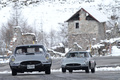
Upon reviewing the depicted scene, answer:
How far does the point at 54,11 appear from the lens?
10425 centimetres

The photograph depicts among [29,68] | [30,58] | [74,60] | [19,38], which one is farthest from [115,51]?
[29,68]

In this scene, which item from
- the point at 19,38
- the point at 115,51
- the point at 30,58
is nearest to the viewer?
the point at 30,58

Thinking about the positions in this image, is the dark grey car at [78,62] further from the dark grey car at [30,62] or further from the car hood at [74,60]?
the dark grey car at [30,62]

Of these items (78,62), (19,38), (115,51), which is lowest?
(115,51)

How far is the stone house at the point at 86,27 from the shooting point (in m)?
76.2

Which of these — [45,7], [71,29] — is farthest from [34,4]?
[71,29]

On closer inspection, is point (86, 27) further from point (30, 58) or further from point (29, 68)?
point (29, 68)

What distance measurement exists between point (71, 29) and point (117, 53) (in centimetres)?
1776

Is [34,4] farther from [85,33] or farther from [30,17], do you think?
[85,33]

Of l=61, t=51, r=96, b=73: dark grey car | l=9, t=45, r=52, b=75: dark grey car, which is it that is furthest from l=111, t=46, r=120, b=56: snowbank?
l=9, t=45, r=52, b=75: dark grey car

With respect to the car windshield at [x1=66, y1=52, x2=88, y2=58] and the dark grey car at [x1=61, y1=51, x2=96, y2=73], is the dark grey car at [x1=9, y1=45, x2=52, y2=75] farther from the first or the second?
the car windshield at [x1=66, y1=52, x2=88, y2=58]

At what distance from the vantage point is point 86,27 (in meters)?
77.4

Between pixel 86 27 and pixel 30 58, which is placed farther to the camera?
pixel 86 27

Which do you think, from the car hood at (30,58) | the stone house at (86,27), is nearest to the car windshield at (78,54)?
the car hood at (30,58)
